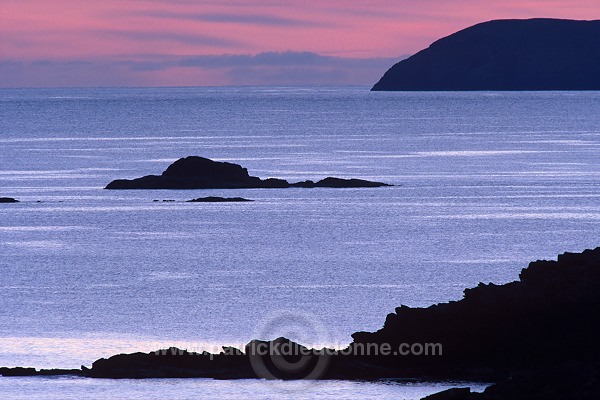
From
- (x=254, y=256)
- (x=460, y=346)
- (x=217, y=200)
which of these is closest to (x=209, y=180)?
(x=217, y=200)

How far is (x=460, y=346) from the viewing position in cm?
3912

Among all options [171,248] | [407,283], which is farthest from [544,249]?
[171,248]

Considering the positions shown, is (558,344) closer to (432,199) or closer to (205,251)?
(205,251)

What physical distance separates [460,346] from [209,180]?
73.4m

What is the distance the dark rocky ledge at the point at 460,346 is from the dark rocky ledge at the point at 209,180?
2812 inches

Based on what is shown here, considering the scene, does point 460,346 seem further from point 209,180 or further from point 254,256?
point 209,180

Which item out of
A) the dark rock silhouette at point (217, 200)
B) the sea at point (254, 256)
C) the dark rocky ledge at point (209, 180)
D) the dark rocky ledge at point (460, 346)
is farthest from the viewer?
the dark rocky ledge at point (209, 180)

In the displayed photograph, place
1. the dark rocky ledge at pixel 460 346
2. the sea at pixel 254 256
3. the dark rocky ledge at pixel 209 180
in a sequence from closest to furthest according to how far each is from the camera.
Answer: the dark rocky ledge at pixel 460 346, the sea at pixel 254 256, the dark rocky ledge at pixel 209 180

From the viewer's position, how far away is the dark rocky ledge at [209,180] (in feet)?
364

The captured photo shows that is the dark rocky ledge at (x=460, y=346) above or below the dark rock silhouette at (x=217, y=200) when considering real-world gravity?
below

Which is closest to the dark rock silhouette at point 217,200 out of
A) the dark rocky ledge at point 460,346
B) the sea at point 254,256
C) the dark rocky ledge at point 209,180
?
the sea at point 254,256

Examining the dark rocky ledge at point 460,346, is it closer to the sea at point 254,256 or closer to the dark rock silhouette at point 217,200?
the sea at point 254,256

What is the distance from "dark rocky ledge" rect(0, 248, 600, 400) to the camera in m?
38.0

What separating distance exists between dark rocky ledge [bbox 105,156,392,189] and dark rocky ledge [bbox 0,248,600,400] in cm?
7142
